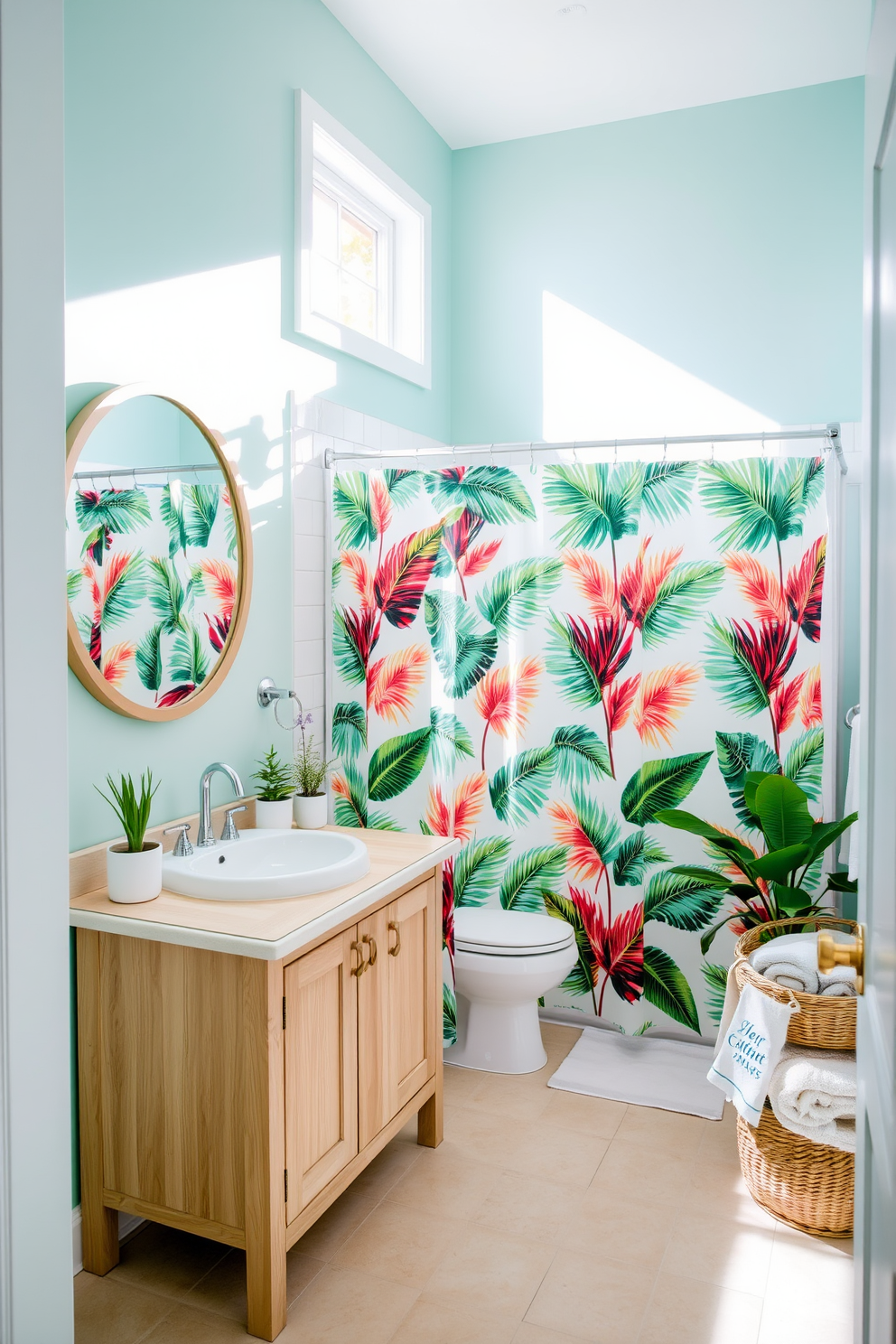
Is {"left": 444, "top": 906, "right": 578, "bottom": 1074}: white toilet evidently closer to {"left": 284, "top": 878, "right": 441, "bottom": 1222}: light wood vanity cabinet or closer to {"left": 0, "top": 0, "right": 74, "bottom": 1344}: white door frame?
{"left": 284, "top": 878, "right": 441, "bottom": 1222}: light wood vanity cabinet

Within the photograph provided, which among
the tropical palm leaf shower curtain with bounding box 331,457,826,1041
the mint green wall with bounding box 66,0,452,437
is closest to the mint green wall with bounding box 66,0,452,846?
the mint green wall with bounding box 66,0,452,437

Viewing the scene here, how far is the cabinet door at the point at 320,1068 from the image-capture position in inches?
70.7

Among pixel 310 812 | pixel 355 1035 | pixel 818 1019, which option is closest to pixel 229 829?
pixel 310 812

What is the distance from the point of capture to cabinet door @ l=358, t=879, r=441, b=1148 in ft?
6.79

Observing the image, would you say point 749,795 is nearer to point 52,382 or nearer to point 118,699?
point 118,699

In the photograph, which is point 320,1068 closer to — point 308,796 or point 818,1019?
point 308,796

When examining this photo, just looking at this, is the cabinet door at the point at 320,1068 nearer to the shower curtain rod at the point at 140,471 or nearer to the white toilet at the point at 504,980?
the white toilet at the point at 504,980

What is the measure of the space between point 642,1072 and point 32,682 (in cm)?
233

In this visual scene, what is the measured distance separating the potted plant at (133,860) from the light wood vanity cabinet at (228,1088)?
0.17 ft

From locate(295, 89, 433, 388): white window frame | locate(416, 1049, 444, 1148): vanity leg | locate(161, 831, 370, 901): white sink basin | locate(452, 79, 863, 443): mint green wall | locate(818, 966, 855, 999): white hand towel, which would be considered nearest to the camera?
locate(161, 831, 370, 901): white sink basin

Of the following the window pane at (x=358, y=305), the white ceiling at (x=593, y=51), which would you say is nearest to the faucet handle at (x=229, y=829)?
the window pane at (x=358, y=305)

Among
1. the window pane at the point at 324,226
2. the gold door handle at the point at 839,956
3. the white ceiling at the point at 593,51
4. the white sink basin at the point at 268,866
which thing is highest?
the white ceiling at the point at 593,51

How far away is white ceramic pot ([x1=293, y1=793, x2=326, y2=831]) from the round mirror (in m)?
0.42

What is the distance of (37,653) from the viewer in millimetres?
944
